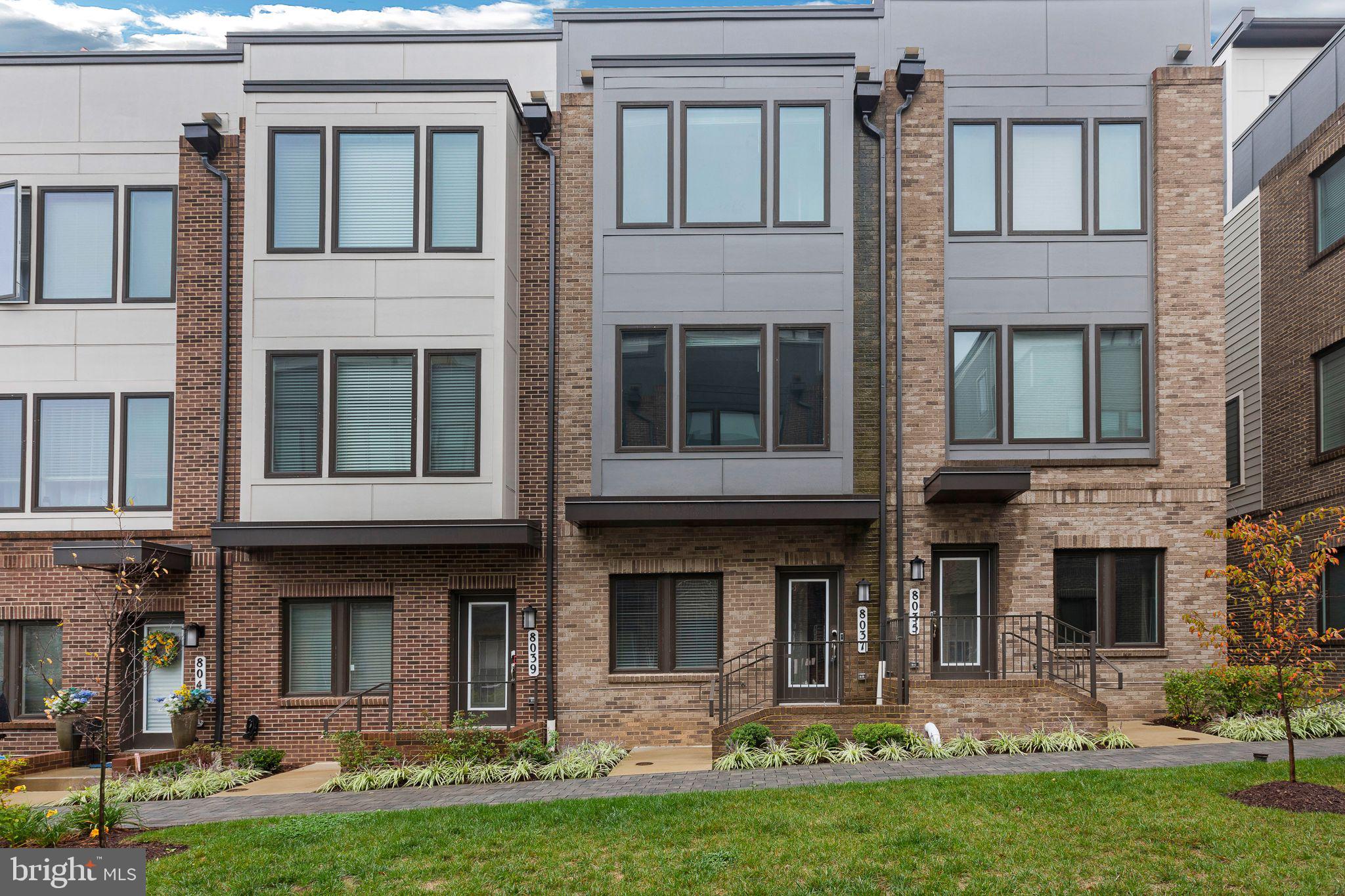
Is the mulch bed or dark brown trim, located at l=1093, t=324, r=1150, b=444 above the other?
dark brown trim, located at l=1093, t=324, r=1150, b=444

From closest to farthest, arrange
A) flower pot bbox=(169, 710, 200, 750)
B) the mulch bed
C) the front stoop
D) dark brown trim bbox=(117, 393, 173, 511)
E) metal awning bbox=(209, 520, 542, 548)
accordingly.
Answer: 1. the mulch bed
2. the front stoop
3. metal awning bbox=(209, 520, 542, 548)
4. flower pot bbox=(169, 710, 200, 750)
5. dark brown trim bbox=(117, 393, 173, 511)

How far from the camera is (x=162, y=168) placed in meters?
17.1

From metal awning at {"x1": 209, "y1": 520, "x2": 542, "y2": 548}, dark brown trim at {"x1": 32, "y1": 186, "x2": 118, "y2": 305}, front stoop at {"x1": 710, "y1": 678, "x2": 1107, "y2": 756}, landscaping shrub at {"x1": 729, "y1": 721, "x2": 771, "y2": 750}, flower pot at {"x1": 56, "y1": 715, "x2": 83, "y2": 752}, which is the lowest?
flower pot at {"x1": 56, "y1": 715, "x2": 83, "y2": 752}

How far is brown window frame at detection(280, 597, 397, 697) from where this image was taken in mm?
16469

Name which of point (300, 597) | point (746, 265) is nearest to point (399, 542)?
point (300, 597)

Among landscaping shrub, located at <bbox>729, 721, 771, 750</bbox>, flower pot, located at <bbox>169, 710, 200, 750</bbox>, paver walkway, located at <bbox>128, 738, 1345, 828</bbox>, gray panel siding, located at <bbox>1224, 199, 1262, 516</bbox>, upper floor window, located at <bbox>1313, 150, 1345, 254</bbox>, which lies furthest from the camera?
gray panel siding, located at <bbox>1224, 199, 1262, 516</bbox>

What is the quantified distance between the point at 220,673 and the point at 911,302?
39.9 feet

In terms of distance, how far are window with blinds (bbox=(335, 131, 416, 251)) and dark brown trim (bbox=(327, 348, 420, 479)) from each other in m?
1.64

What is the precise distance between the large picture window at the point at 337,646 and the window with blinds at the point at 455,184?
583cm

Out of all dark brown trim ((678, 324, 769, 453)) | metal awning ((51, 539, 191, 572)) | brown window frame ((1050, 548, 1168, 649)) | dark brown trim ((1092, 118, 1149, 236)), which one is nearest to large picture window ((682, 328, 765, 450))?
dark brown trim ((678, 324, 769, 453))

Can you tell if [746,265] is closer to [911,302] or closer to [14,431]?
[911,302]

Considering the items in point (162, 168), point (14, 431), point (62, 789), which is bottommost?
point (62, 789)

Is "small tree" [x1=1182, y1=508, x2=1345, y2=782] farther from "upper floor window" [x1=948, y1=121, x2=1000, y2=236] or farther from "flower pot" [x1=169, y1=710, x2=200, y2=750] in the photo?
"flower pot" [x1=169, y1=710, x2=200, y2=750]

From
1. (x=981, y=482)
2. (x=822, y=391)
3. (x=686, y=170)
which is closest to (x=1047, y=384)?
(x=981, y=482)
